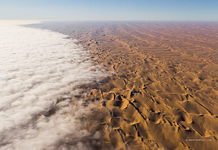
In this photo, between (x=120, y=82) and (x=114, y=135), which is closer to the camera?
(x=114, y=135)

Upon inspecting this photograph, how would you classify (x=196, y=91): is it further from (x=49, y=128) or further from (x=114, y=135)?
(x=49, y=128)

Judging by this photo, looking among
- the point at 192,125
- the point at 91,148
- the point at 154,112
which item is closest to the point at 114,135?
the point at 91,148

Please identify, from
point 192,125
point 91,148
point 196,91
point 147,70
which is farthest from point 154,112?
point 147,70

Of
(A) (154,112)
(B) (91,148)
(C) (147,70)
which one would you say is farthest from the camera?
(C) (147,70)

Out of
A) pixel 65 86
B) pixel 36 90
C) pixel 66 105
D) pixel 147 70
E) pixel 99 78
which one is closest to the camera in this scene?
pixel 66 105

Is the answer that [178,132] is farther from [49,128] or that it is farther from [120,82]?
[49,128]

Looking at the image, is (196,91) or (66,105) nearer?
(66,105)

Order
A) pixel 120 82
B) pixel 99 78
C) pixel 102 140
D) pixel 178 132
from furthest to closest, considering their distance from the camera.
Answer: pixel 99 78 < pixel 120 82 < pixel 178 132 < pixel 102 140

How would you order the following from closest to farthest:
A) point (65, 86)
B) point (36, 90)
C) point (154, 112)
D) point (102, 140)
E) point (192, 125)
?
point (102, 140) → point (192, 125) → point (154, 112) → point (36, 90) → point (65, 86)
